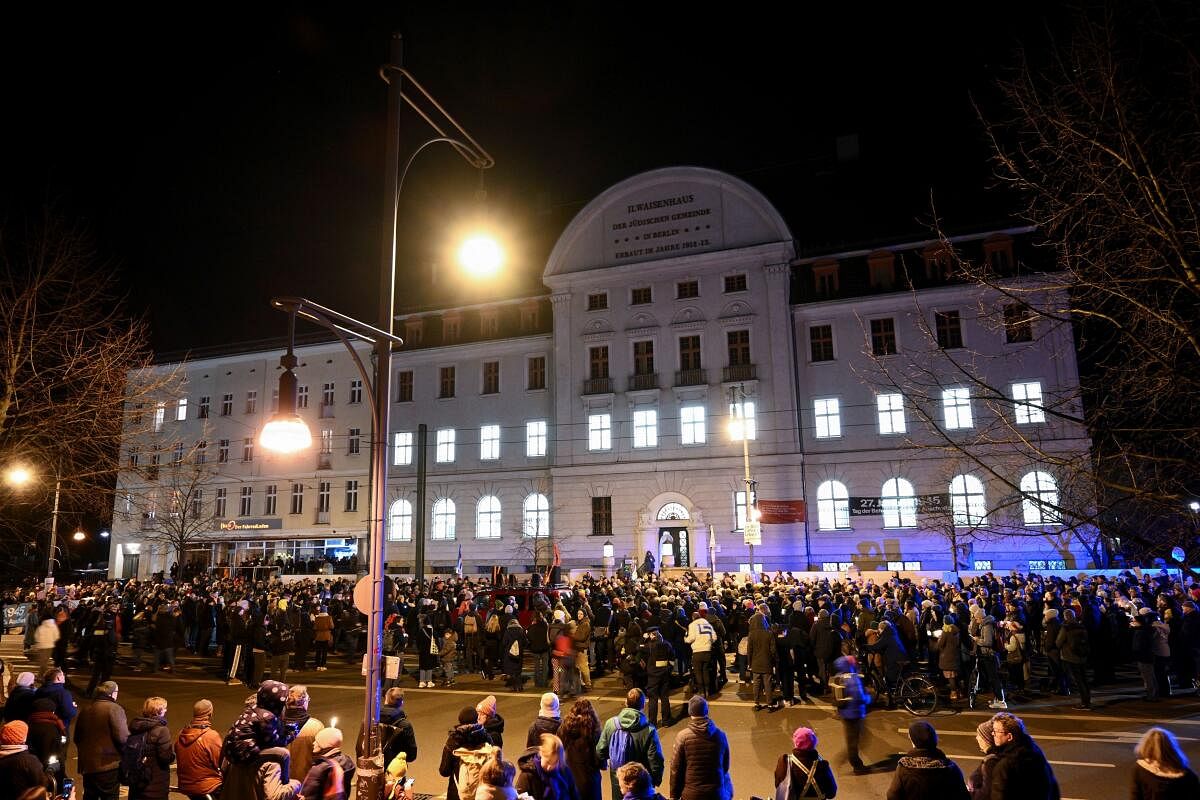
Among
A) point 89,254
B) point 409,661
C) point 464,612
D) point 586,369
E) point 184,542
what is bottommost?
point 409,661

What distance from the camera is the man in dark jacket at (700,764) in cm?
680

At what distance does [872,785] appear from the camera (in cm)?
940

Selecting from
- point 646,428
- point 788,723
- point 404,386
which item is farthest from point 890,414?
point 404,386

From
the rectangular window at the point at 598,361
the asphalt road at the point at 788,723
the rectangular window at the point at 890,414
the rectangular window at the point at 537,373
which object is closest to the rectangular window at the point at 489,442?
the rectangular window at the point at 537,373

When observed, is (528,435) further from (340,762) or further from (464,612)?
(340,762)

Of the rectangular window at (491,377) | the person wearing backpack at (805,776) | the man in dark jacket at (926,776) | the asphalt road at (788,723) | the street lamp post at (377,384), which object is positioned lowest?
the asphalt road at (788,723)

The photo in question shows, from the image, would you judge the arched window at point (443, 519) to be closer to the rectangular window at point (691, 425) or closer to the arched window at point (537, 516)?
the arched window at point (537, 516)

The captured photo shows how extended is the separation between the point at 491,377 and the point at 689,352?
12.4 meters

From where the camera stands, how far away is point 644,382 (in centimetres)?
4153

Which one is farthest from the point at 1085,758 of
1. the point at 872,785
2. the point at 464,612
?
the point at 464,612

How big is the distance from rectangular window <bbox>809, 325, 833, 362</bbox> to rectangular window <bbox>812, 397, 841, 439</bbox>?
2.24 m

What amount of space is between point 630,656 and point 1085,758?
7105 millimetres

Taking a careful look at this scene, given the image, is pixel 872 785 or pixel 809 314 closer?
pixel 872 785

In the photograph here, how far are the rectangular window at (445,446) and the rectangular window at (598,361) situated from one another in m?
9.67
